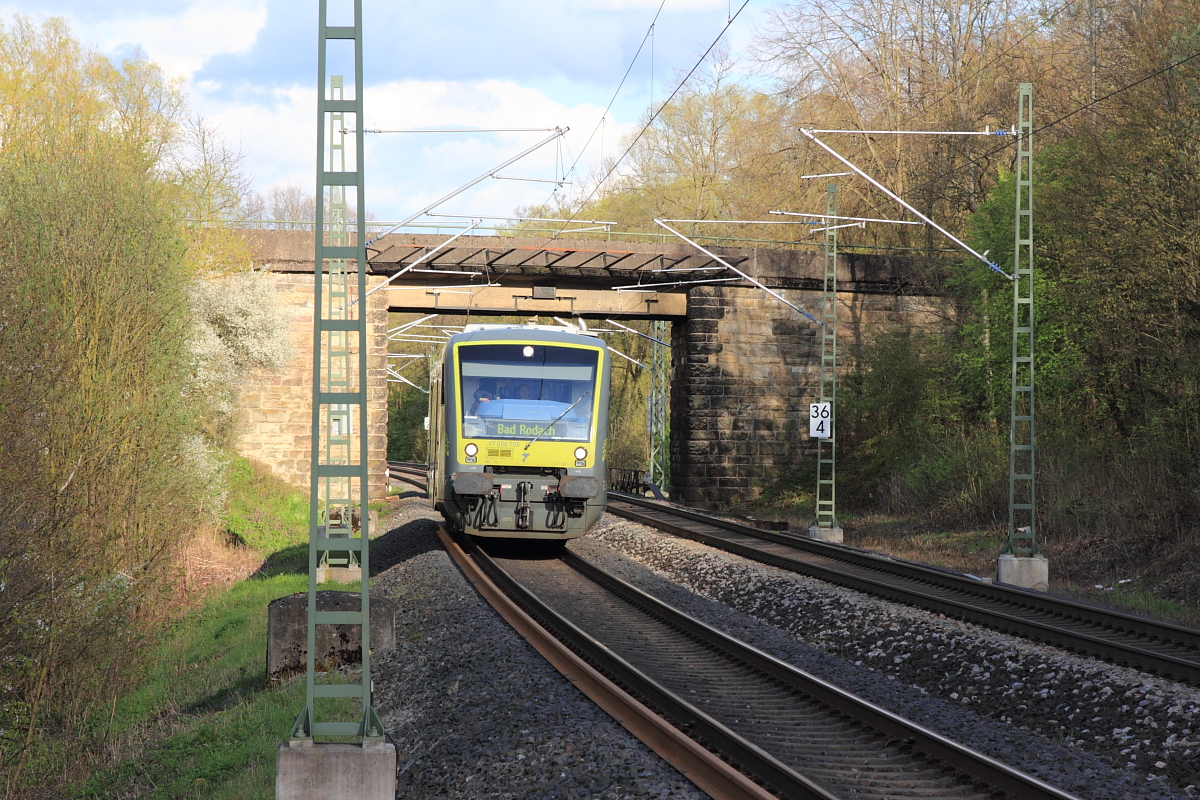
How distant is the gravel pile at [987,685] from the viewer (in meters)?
6.75

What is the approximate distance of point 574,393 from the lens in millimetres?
14969

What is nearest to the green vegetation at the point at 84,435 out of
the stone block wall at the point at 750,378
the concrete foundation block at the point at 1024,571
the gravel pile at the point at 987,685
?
the gravel pile at the point at 987,685

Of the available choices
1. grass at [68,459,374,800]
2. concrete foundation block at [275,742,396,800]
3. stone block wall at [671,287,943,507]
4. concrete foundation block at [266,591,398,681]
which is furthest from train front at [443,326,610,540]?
stone block wall at [671,287,943,507]

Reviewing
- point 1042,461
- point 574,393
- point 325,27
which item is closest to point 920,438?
point 1042,461

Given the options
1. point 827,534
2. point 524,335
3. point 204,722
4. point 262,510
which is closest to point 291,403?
point 262,510

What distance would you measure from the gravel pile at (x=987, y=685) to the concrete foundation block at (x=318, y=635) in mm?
3546

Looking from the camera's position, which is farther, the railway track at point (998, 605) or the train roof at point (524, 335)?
the train roof at point (524, 335)

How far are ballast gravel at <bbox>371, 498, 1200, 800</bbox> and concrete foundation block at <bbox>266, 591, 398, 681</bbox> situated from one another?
308mm

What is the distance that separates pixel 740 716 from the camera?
7.40 m

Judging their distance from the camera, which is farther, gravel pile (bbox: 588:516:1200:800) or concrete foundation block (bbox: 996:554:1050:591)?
concrete foundation block (bbox: 996:554:1050:591)

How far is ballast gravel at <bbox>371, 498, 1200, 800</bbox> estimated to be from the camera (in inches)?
236

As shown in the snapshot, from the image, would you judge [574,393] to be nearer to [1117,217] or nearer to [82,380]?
[82,380]

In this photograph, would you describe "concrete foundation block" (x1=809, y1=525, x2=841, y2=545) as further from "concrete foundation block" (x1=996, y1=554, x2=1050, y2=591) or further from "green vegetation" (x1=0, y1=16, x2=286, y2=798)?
"green vegetation" (x1=0, y1=16, x2=286, y2=798)

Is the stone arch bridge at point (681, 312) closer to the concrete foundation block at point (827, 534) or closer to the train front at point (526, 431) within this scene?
the concrete foundation block at point (827, 534)
